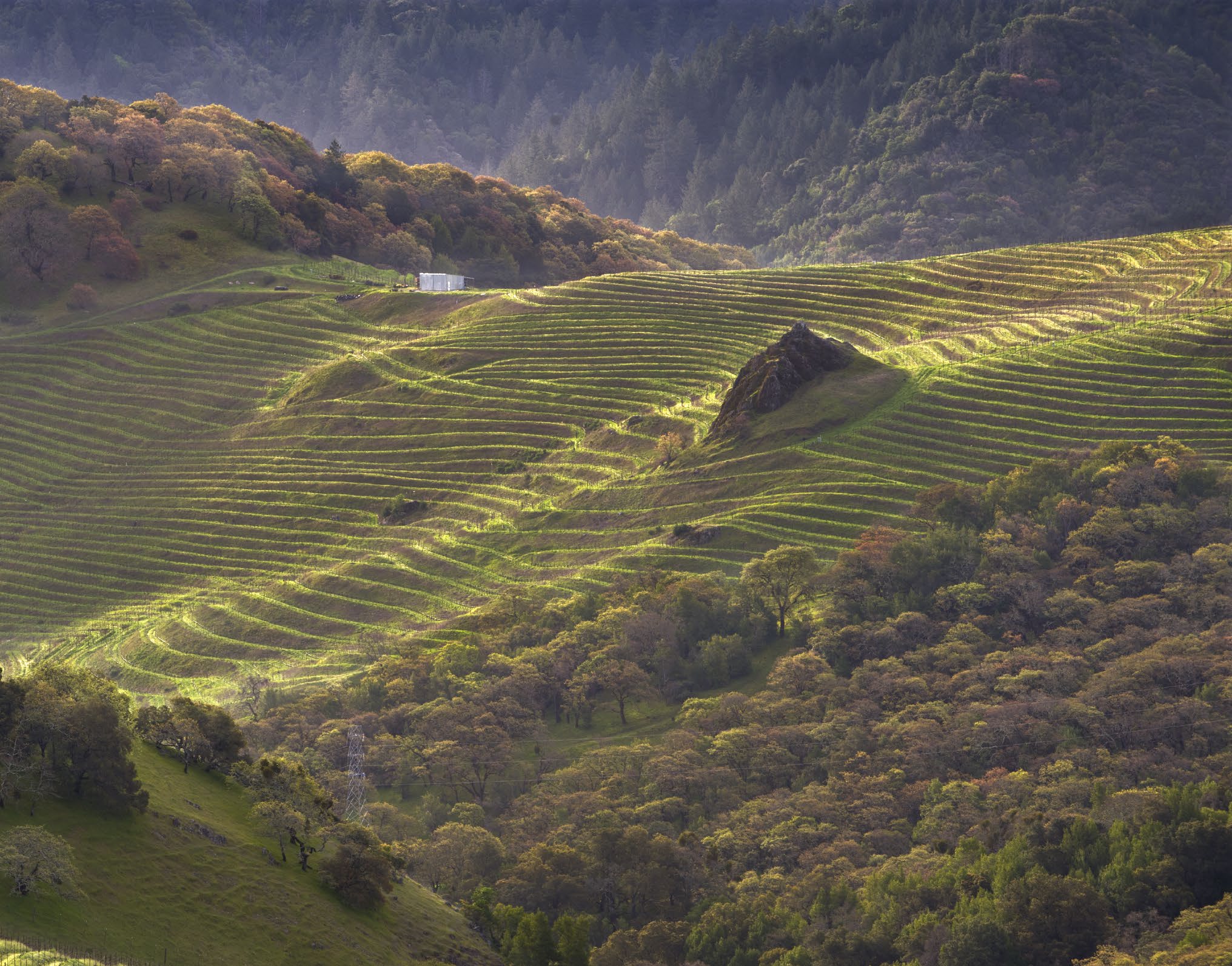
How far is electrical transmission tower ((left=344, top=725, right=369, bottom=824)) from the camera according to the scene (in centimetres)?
5347

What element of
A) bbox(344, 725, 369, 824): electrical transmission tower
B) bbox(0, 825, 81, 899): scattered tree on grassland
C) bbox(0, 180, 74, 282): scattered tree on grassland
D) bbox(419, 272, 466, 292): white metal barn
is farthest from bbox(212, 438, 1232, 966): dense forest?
bbox(0, 180, 74, 282): scattered tree on grassland

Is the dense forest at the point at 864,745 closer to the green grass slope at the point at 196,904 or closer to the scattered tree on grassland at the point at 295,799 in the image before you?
the scattered tree on grassland at the point at 295,799

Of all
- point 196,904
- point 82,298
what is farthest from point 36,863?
point 82,298

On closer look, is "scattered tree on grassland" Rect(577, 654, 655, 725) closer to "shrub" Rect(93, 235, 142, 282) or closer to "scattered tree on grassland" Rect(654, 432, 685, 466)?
"scattered tree on grassland" Rect(654, 432, 685, 466)

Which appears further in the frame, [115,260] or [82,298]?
[115,260]

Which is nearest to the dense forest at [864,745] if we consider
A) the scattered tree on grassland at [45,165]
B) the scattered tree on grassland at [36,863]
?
the scattered tree on grassland at [36,863]

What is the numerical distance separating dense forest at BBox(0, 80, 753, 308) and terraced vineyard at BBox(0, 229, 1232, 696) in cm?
1079

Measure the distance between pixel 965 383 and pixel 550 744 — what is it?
3519 cm

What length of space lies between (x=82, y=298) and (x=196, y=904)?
89.1 m

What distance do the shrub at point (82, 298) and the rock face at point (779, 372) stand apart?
182ft

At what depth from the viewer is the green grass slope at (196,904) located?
115 ft

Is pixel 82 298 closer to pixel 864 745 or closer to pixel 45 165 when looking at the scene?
pixel 45 165

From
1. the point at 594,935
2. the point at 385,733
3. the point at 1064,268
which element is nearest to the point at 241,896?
the point at 594,935

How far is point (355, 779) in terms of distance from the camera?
55.4 metres
